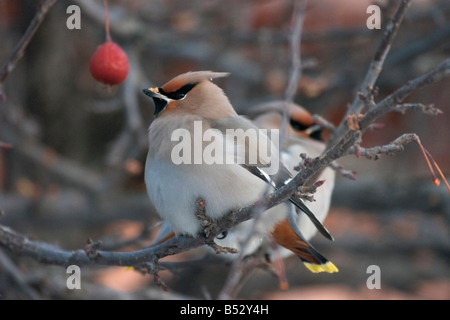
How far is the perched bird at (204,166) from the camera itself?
220cm

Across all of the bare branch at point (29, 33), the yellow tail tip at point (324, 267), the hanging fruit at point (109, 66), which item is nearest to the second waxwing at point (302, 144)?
the yellow tail tip at point (324, 267)

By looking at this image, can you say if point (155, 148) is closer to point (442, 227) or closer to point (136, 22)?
point (136, 22)

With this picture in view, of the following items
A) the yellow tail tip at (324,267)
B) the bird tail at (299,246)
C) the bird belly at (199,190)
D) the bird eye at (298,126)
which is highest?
the bird eye at (298,126)

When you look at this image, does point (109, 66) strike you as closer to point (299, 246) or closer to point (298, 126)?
point (299, 246)

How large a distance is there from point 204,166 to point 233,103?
6.10ft

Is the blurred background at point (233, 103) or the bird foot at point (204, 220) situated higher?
the blurred background at point (233, 103)

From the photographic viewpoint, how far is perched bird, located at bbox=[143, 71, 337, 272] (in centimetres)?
220

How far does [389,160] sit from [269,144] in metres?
3.19

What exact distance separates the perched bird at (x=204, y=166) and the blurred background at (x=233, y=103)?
0.82m

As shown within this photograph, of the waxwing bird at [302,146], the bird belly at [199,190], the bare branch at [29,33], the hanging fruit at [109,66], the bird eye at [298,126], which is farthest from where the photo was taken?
the bird eye at [298,126]

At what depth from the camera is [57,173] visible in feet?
13.5

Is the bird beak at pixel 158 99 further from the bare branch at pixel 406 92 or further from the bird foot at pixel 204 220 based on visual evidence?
the bare branch at pixel 406 92

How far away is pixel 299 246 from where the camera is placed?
95.8 inches

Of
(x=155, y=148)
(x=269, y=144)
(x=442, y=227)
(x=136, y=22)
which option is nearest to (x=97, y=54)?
(x=155, y=148)
